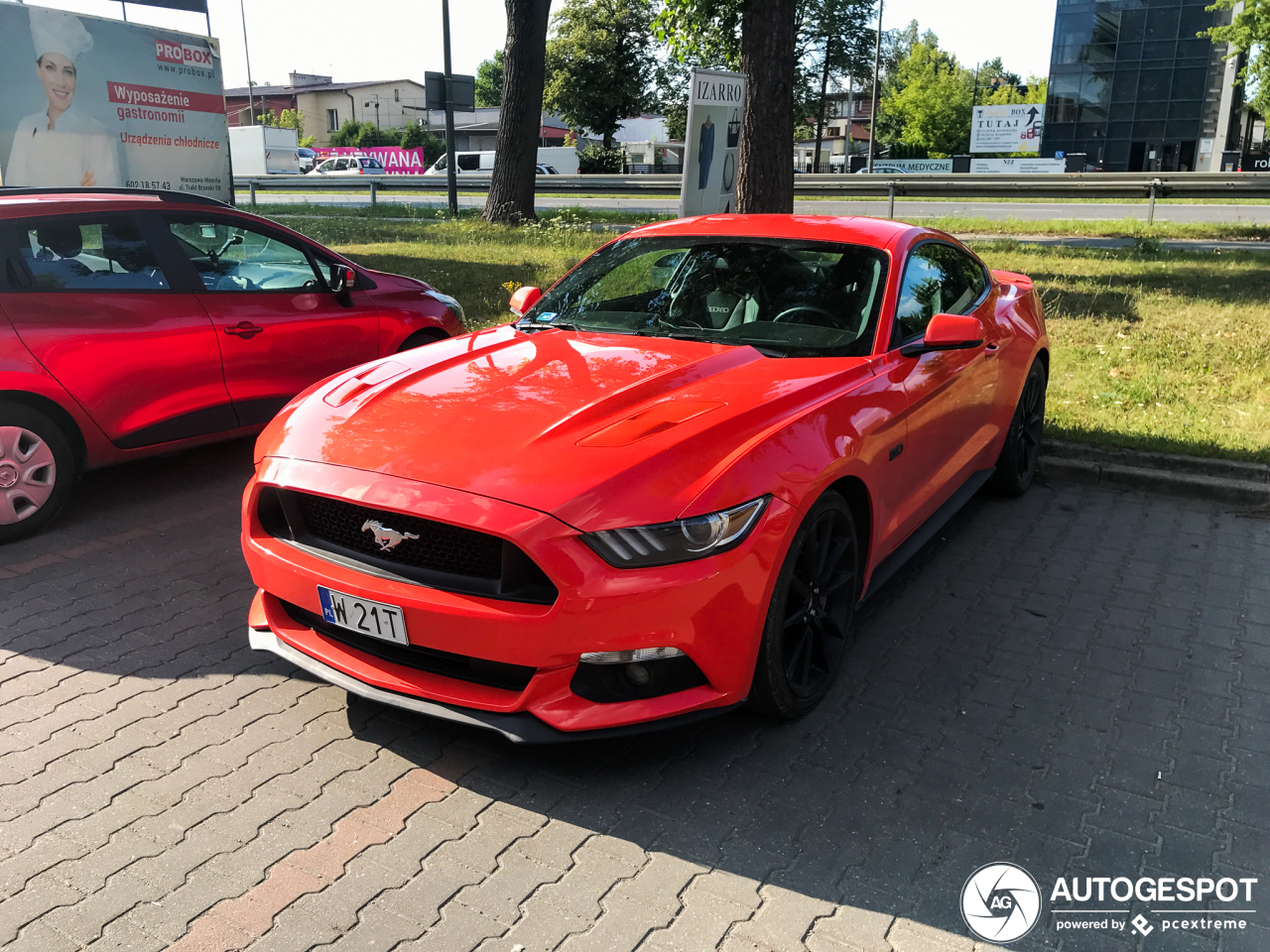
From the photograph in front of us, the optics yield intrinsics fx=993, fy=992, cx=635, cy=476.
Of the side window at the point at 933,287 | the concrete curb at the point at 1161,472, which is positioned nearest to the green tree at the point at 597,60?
the concrete curb at the point at 1161,472

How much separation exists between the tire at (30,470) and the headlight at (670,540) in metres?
3.54

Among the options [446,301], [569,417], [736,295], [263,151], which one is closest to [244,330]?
[446,301]

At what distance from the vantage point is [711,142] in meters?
8.37

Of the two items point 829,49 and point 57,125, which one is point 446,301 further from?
point 829,49

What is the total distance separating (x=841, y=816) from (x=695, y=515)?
99cm

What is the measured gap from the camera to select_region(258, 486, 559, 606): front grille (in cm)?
283

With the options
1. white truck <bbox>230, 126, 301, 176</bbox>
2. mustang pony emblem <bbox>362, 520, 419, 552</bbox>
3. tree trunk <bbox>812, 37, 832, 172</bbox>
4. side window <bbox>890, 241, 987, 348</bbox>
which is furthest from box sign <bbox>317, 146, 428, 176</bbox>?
mustang pony emblem <bbox>362, 520, 419, 552</bbox>

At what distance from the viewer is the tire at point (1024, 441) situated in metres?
A: 5.72

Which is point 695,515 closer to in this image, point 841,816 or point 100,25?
point 841,816

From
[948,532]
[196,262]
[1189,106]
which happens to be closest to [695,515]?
[948,532]

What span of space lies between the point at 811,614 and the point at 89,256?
4.24 meters

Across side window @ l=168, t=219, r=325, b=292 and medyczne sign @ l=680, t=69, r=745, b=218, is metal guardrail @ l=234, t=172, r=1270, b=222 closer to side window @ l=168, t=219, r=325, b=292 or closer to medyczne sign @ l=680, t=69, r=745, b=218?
medyczne sign @ l=680, t=69, r=745, b=218

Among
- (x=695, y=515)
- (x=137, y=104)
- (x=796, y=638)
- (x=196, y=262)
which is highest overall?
(x=137, y=104)

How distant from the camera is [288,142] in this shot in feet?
182
